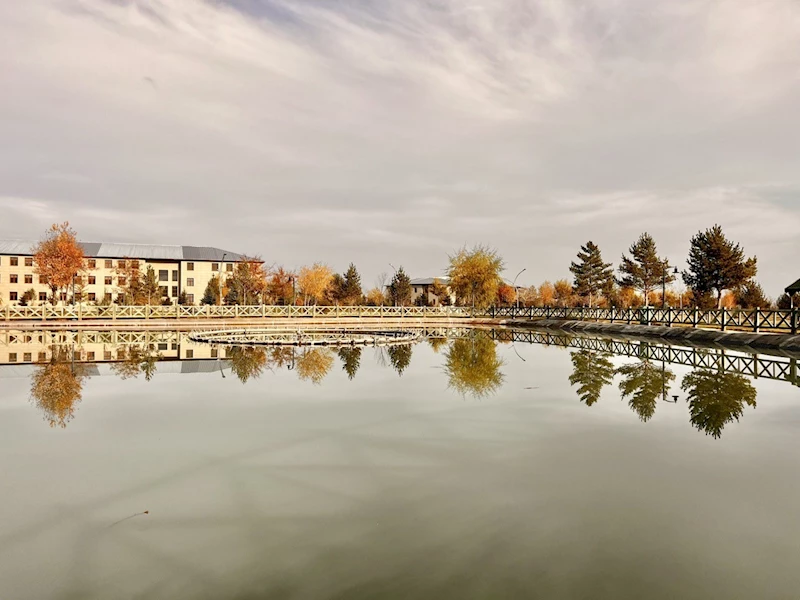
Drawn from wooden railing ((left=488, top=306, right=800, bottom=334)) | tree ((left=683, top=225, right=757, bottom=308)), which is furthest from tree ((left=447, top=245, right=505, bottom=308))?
tree ((left=683, top=225, right=757, bottom=308))

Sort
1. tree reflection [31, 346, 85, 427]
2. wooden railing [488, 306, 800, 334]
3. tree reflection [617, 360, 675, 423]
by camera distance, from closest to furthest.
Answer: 1. tree reflection [31, 346, 85, 427]
2. tree reflection [617, 360, 675, 423]
3. wooden railing [488, 306, 800, 334]

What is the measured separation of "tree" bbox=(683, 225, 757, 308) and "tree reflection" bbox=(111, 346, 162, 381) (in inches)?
2208

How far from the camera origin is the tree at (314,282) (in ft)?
265

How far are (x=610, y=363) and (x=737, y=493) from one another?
13443 mm

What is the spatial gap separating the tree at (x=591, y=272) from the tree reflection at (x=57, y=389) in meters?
69.4

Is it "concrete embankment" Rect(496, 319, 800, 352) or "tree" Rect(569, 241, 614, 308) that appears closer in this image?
"concrete embankment" Rect(496, 319, 800, 352)

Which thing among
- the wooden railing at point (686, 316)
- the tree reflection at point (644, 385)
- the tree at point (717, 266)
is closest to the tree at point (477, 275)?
the wooden railing at point (686, 316)

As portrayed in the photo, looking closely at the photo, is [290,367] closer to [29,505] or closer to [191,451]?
[191,451]

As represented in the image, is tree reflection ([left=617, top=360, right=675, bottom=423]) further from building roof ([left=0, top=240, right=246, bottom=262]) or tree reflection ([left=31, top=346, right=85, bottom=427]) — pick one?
building roof ([left=0, top=240, right=246, bottom=262])

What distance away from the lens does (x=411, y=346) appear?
87.3 ft

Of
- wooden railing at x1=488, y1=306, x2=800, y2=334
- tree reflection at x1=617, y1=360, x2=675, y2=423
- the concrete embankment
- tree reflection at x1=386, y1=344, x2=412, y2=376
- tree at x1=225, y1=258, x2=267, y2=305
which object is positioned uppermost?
tree at x1=225, y1=258, x2=267, y2=305

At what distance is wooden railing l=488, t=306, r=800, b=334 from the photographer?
2911 cm

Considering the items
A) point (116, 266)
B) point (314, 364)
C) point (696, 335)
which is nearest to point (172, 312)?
point (314, 364)

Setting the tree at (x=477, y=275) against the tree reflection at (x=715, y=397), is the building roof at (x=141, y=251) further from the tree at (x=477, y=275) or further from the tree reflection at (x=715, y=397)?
the tree reflection at (x=715, y=397)
